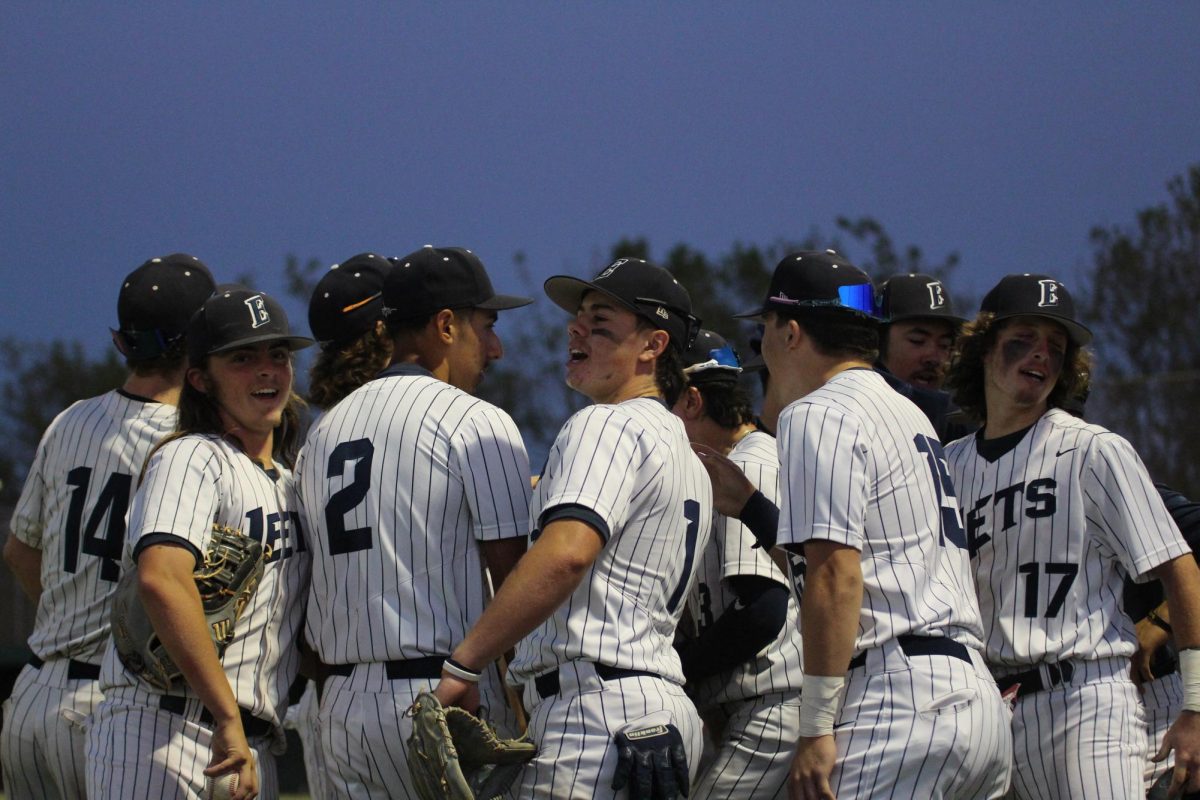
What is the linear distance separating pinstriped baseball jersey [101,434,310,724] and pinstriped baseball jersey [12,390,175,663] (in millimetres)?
453

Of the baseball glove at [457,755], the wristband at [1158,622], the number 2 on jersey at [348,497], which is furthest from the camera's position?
the wristband at [1158,622]

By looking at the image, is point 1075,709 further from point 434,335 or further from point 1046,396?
point 434,335

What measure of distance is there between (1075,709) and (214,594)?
7.90ft

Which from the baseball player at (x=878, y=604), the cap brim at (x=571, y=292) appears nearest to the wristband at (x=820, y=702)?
the baseball player at (x=878, y=604)

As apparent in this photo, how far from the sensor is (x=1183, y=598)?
409 centimetres

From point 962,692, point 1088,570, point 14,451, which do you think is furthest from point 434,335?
point 14,451

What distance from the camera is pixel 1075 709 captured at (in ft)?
13.6

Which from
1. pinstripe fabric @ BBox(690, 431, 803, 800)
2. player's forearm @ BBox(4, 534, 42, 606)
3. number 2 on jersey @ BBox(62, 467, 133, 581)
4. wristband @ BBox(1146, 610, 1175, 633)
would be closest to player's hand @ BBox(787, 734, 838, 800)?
pinstripe fabric @ BBox(690, 431, 803, 800)

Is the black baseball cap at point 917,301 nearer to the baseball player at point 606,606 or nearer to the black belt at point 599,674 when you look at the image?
the baseball player at point 606,606

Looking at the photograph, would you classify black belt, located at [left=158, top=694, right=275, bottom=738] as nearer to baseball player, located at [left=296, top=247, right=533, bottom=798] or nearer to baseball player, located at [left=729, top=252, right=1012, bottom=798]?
baseball player, located at [left=296, top=247, right=533, bottom=798]

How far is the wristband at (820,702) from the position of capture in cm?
A: 343

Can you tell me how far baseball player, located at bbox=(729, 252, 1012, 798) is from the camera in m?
3.46

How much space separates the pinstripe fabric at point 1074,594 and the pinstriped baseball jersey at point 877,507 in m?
0.54

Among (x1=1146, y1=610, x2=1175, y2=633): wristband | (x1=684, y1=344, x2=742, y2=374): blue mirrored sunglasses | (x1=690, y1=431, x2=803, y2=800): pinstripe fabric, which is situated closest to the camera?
(x1=690, y1=431, x2=803, y2=800): pinstripe fabric
